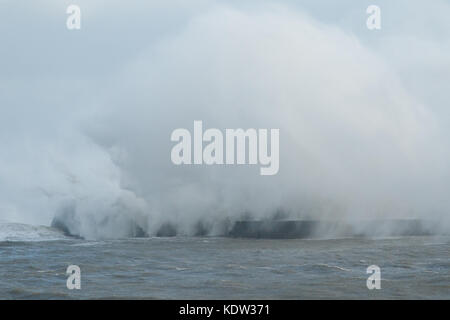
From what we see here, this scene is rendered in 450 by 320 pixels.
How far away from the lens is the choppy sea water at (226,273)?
139ft

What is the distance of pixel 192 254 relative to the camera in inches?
2881

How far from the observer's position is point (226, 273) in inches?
2110

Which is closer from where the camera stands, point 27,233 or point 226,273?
point 226,273

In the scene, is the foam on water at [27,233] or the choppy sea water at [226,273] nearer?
the choppy sea water at [226,273]

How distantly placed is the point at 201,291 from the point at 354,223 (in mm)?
84438

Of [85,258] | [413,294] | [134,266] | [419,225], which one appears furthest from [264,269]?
[419,225]

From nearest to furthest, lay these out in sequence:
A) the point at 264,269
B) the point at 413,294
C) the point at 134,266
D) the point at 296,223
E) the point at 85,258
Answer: the point at 413,294 < the point at 264,269 < the point at 134,266 < the point at 85,258 < the point at 296,223

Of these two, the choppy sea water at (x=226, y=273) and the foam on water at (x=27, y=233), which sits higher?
the choppy sea water at (x=226, y=273)

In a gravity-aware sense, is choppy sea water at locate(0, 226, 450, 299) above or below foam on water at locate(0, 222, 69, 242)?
above

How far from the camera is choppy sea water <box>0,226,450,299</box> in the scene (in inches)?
1663

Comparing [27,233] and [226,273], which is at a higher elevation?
[226,273]

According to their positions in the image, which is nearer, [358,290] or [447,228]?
[358,290]
